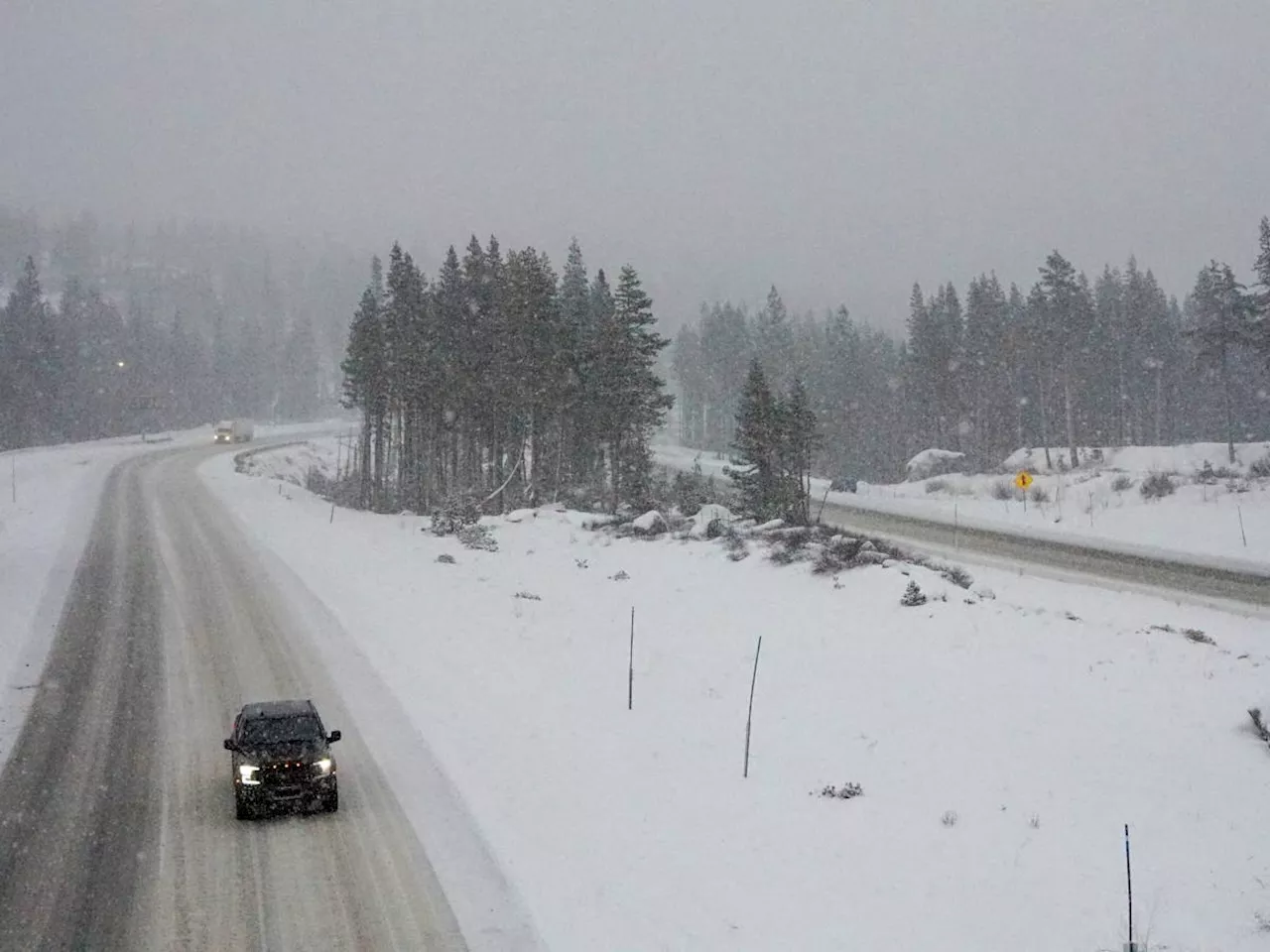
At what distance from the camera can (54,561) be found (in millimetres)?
29031

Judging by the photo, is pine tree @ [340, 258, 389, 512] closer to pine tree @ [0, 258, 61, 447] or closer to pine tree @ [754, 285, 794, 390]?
pine tree @ [0, 258, 61, 447]

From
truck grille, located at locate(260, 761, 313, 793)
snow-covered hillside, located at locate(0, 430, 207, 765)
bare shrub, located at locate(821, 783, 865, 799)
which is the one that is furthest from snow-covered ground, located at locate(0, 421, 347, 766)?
bare shrub, located at locate(821, 783, 865, 799)

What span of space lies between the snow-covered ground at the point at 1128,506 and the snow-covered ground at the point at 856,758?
9512 millimetres

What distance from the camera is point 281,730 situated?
13133mm

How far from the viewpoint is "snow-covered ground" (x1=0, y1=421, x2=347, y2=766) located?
18.7m

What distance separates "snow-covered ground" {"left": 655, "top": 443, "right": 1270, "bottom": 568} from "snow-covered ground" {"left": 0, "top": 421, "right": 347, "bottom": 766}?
3174cm

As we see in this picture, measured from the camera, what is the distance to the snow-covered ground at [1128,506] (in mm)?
29328

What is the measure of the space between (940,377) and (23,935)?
76.7 metres

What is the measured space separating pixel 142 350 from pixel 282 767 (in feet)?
363

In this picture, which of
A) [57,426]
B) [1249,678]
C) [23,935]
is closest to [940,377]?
[1249,678]

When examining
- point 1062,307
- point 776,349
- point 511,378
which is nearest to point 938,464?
point 1062,307

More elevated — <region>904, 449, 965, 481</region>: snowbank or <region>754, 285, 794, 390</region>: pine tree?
<region>754, 285, 794, 390</region>: pine tree

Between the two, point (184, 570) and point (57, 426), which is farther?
point (57, 426)

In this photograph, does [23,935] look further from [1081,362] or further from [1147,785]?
[1081,362]
